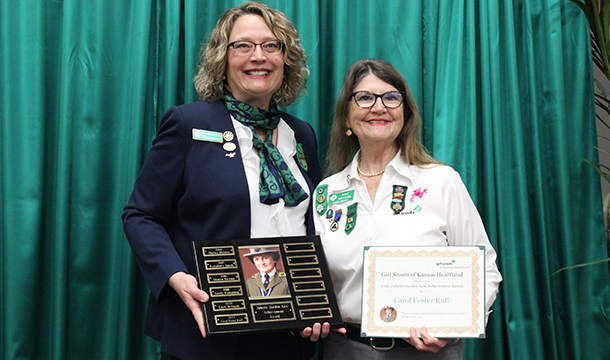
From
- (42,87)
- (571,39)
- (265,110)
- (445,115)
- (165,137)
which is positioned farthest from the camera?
(571,39)

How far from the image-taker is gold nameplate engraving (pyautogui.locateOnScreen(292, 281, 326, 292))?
1586 mm

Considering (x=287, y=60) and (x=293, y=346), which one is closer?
(x=293, y=346)

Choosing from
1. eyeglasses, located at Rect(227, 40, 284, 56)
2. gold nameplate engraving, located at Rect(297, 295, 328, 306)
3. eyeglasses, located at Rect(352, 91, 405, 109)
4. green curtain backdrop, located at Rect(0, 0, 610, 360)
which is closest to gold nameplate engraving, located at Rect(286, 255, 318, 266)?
gold nameplate engraving, located at Rect(297, 295, 328, 306)

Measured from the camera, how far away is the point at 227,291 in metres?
1.52

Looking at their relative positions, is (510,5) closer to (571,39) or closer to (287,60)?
(571,39)

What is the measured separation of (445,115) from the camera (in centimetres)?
246

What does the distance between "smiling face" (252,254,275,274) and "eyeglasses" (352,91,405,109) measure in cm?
70

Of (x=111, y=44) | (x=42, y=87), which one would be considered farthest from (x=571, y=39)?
(x=42, y=87)

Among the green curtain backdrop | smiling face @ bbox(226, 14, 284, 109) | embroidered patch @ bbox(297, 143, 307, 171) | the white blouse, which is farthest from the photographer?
the green curtain backdrop

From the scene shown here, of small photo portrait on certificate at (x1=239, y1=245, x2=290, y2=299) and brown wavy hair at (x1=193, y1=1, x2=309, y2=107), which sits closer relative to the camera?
small photo portrait on certificate at (x1=239, y1=245, x2=290, y2=299)

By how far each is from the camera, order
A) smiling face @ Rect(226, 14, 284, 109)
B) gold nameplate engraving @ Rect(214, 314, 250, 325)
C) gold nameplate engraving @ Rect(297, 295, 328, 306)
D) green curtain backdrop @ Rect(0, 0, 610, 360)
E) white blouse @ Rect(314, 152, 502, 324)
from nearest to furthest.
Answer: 1. gold nameplate engraving @ Rect(214, 314, 250, 325)
2. gold nameplate engraving @ Rect(297, 295, 328, 306)
3. white blouse @ Rect(314, 152, 502, 324)
4. smiling face @ Rect(226, 14, 284, 109)
5. green curtain backdrop @ Rect(0, 0, 610, 360)

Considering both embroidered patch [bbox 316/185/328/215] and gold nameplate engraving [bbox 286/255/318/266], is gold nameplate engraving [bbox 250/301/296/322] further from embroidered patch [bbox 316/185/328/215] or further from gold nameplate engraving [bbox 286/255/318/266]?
embroidered patch [bbox 316/185/328/215]

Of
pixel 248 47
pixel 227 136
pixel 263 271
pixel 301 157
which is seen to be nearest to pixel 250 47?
pixel 248 47

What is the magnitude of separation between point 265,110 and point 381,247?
721 mm
